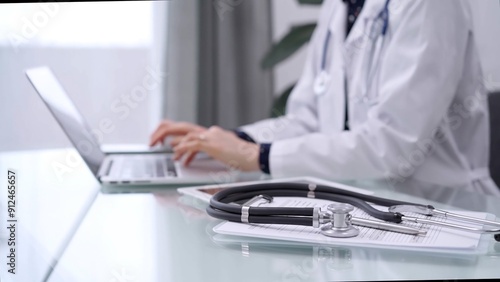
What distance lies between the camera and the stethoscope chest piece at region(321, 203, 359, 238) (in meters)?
0.56

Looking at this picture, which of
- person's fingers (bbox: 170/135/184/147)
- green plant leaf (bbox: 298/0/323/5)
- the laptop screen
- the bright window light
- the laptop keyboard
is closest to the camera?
the laptop screen

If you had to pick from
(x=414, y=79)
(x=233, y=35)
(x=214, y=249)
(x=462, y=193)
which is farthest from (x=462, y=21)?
(x=233, y=35)

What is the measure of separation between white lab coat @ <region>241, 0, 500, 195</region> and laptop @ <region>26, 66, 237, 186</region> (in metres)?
0.14

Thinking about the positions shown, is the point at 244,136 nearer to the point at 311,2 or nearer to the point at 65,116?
the point at 65,116

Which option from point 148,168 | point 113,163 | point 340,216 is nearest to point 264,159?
point 148,168

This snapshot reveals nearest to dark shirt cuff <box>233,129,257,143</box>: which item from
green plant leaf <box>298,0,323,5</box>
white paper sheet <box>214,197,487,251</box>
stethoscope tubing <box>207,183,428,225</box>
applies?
stethoscope tubing <box>207,183,428,225</box>

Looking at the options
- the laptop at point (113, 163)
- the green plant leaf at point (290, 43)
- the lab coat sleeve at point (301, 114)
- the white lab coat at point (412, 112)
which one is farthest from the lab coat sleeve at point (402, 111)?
the green plant leaf at point (290, 43)

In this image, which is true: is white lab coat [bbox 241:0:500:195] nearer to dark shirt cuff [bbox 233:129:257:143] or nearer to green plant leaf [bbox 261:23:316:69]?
dark shirt cuff [bbox 233:129:257:143]

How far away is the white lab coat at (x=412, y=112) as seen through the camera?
103 centimetres

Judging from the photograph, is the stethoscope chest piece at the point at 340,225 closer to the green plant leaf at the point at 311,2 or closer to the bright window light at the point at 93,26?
the green plant leaf at the point at 311,2

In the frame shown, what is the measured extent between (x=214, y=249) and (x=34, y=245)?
0.18 m

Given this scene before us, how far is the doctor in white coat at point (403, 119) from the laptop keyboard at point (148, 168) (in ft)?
0.16

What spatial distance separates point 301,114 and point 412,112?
21.2 inches

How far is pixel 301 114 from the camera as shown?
5.08ft
